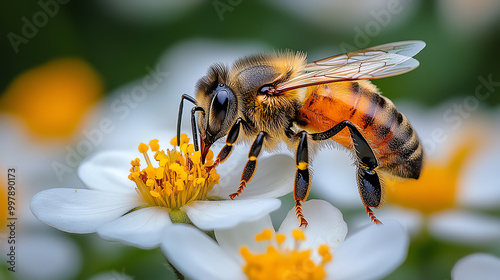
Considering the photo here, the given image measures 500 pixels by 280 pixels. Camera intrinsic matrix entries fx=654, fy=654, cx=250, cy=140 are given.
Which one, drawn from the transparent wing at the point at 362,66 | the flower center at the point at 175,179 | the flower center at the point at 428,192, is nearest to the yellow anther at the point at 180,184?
the flower center at the point at 175,179

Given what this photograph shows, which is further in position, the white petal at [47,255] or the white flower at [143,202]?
the white petal at [47,255]

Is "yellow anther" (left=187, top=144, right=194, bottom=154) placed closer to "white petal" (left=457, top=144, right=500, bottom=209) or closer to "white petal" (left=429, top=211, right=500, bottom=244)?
"white petal" (left=429, top=211, right=500, bottom=244)

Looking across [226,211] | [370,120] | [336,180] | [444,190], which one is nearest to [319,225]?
[226,211]

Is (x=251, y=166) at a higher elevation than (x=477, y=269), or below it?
higher

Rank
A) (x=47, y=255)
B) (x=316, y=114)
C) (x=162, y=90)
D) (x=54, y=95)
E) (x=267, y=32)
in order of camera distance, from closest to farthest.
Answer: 1. (x=316, y=114)
2. (x=47, y=255)
3. (x=162, y=90)
4. (x=267, y=32)
5. (x=54, y=95)

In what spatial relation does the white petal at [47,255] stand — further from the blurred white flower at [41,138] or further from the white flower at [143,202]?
the white flower at [143,202]

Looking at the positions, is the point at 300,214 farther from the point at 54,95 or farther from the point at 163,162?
the point at 54,95

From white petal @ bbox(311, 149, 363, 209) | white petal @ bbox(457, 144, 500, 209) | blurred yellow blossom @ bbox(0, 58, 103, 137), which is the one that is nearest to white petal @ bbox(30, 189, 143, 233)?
white petal @ bbox(311, 149, 363, 209)
